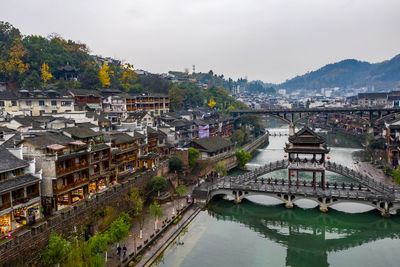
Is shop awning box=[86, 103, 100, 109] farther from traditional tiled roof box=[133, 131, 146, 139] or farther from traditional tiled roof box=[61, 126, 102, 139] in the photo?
traditional tiled roof box=[61, 126, 102, 139]

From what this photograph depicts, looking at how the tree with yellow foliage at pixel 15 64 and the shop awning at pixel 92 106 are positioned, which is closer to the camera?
the shop awning at pixel 92 106

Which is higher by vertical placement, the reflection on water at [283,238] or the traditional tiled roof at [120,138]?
the traditional tiled roof at [120,138]

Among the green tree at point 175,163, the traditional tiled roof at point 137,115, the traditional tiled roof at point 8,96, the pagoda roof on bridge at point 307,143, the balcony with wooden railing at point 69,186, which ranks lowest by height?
the green tree at point 175,163

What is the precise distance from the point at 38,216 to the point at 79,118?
915 inches

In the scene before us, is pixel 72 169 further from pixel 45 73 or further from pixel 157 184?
pixel 45 73

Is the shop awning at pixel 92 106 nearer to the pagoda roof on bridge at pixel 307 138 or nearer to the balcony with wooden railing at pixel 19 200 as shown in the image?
the balcony with wooden railing at pixel 19 200

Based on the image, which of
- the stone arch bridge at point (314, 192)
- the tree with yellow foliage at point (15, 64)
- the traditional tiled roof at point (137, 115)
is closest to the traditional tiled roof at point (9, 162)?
the stone arch bridge at point (314, 192)

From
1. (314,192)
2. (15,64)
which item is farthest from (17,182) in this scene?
(15,64)

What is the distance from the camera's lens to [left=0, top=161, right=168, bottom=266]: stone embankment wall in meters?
19.7

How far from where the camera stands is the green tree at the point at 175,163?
4503 centimetres

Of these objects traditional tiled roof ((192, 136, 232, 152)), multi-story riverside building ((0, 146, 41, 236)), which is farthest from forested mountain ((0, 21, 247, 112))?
multi-story riverside building ((0, 146, 41, 236))

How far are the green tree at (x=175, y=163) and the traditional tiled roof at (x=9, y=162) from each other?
879 inches

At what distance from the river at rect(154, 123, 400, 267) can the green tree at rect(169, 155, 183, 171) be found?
7.57m

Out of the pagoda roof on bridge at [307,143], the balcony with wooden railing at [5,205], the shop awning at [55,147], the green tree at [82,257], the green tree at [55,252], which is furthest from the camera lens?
the pagoda roof on bridge at [307,143]
